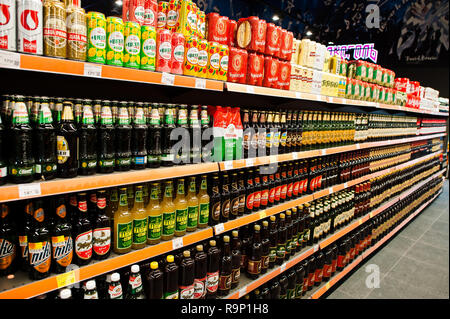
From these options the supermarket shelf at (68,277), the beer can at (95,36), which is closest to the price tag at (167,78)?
the beer can at (95,36)

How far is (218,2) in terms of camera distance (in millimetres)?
4641

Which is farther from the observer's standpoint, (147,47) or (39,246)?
(147,47)

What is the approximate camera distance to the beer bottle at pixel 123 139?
1.44 m

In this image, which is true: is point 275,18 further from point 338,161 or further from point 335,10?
point 338,161

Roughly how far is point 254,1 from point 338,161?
368 centimetres

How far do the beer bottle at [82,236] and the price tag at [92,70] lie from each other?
550 millimetres

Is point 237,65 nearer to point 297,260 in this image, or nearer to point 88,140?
point 88,140

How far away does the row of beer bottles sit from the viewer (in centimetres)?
115

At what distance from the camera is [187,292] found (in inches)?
70.9

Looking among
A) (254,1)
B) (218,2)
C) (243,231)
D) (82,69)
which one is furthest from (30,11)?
(254,1)

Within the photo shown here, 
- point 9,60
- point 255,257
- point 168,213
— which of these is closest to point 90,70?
point 9,60

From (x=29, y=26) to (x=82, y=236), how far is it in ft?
2.97

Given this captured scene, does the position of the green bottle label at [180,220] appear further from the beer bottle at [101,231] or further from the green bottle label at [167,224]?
the beer bottle at [101,231]

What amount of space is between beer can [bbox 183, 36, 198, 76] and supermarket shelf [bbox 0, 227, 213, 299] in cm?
98
